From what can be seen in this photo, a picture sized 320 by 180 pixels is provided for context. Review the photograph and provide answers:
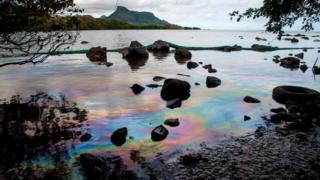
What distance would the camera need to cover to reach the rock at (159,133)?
22.4m

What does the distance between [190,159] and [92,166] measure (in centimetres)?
468

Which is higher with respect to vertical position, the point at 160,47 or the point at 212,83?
the point at 212,83

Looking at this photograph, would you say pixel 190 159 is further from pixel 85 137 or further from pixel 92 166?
pixel 85 137

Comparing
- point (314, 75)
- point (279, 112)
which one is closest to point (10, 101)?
point (279, 112)

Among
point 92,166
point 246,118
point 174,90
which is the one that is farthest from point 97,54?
point 92,166

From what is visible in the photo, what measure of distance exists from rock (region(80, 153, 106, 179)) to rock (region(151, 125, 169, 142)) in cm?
532

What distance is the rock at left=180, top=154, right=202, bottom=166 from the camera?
18.2 m

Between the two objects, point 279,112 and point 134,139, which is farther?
point 279,112

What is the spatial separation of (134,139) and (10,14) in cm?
1050

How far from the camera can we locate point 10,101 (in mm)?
31734

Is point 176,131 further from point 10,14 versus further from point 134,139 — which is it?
point 10,14

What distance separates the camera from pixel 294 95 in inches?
1268

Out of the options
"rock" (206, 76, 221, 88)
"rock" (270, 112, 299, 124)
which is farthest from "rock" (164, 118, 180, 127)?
"rock" (206, 76, 221, 88)

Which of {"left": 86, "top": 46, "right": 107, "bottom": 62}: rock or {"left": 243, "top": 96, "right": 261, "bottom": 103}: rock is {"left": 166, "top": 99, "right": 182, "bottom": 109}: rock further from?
{"left": 86, "top": 46, "right": 107, "bottom": 62}: rock
